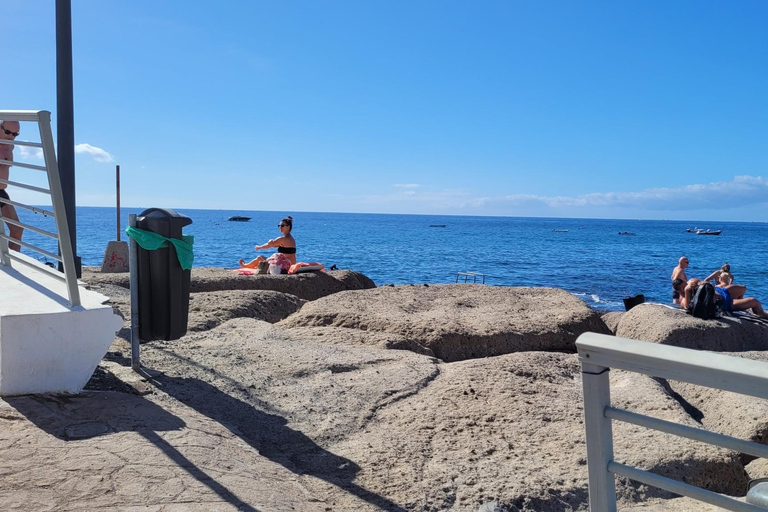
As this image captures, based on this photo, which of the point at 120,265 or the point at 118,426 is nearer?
the point at 118,426

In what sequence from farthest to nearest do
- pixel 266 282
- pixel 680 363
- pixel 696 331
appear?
pixel 266 282, pixel 696 331, pixel 680 363

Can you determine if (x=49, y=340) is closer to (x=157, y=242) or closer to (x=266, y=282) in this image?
(x=157, y=242)

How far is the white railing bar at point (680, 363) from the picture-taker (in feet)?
4.80

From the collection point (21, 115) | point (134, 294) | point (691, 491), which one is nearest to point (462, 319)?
point (134, 294)

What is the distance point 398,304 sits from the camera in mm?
9281

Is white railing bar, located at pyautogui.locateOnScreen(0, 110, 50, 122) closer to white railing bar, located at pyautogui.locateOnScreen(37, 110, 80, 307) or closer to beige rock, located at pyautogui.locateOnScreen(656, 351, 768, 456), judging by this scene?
white railing bar, located at pyautogui.locateOnScreen(37, 110, 80, 307)

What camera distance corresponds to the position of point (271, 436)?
14.6 ft

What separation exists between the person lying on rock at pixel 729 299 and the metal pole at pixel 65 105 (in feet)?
32.8

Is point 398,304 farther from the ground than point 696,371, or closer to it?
closer to it

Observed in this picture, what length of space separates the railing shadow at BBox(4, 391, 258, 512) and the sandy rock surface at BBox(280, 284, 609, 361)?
3.79 meters

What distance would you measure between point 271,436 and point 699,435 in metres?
3.34

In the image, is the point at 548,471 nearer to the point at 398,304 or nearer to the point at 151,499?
the point at 151,499

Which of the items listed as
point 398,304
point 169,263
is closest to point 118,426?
point 169,263

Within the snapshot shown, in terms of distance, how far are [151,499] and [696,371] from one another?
97.9 inches
